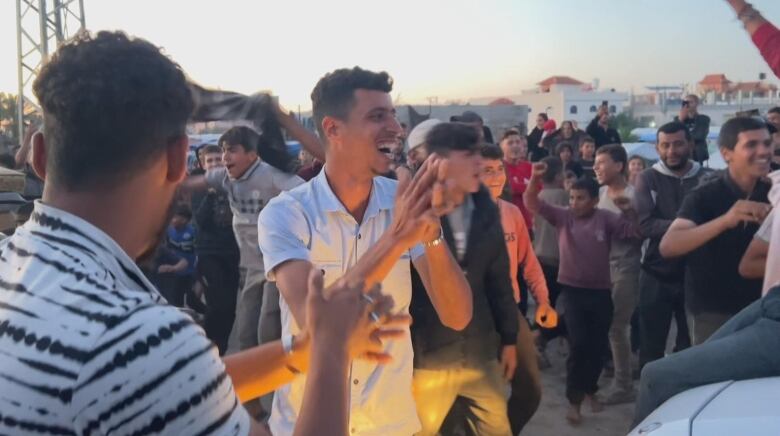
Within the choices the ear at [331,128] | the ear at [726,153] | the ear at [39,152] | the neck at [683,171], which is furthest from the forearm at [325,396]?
the neck at [683,171]

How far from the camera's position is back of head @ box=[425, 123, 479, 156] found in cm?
330

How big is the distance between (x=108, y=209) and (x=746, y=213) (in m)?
3.32

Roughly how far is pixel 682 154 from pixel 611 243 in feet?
2.91

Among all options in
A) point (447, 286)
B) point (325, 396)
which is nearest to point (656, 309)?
point (447, 286)

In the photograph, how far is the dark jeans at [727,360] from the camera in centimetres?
244

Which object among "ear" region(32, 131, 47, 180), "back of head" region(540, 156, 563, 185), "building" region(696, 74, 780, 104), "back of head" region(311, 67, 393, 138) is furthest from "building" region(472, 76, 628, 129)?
"ear" region(32, 131, 47, 180)

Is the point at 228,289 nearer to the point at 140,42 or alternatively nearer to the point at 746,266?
the point at 746,266

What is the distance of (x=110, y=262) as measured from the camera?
1151 mm

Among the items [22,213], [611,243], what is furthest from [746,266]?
[22,213]

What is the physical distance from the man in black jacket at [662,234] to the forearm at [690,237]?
41.9 inches

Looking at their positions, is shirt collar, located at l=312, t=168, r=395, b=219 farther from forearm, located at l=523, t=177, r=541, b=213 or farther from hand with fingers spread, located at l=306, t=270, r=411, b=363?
forearm, located at l=523, t=177, r=541, b=213

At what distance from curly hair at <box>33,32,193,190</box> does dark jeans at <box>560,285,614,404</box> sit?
468 cm

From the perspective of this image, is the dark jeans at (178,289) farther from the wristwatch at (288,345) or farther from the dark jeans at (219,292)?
the wristwatch at (288,345)

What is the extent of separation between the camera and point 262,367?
70.0 inches
